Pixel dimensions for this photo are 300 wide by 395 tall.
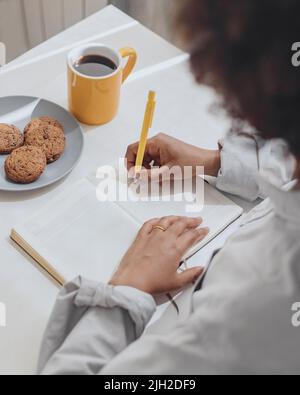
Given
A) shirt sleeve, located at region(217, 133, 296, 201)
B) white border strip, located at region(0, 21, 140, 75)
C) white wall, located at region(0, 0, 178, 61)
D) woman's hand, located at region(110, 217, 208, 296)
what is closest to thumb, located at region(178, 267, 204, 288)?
woman's hand, located at region(110, 217, 208, 296)

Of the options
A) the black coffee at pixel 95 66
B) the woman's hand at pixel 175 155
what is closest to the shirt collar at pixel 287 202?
the woman's hand at pixel 175 155

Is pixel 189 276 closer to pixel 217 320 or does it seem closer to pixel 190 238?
pixel 190 238

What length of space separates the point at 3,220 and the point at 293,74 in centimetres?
52

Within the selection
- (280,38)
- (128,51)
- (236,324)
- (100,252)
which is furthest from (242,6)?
(128,51)

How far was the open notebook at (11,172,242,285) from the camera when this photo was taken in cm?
75

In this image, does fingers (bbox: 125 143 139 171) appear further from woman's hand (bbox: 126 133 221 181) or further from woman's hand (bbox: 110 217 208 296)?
woman's hand (bbox: 110 217 208 296)

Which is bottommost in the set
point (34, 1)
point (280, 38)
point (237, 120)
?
point (34, 1)

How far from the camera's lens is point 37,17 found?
→ 165 centimetres

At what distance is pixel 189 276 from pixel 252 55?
1.23 feet

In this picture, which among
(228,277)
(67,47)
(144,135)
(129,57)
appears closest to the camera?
(228,277)

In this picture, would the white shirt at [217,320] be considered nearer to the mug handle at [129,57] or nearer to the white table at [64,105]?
the white table at [64,105]

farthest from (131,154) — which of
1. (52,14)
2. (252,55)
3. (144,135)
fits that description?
(52,14)

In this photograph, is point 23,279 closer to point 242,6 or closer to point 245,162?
point 245,162

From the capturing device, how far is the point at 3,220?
0.81m
